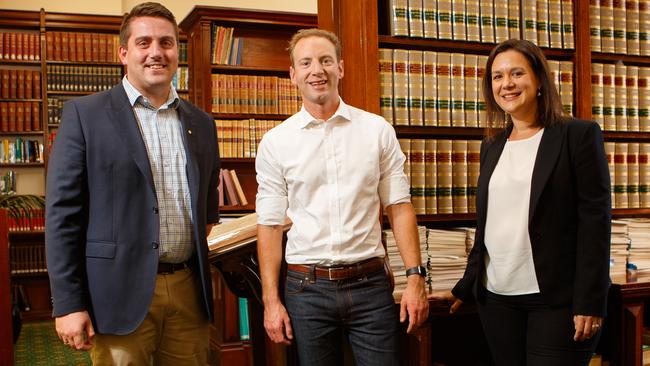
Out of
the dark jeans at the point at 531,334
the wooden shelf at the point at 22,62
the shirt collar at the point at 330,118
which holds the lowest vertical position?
the dark jeans at the point at 531,334

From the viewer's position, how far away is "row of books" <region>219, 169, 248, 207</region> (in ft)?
18.9

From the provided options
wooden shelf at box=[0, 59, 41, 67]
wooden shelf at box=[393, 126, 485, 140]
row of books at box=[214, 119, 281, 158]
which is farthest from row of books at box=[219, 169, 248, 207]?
wooden shelf at box=[393, 126, 485, 140]

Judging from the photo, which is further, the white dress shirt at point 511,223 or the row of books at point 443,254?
the row of books at point 443,254

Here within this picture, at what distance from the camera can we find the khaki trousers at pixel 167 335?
6.25ft

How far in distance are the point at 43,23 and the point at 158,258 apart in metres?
5.79

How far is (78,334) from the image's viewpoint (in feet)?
5.96

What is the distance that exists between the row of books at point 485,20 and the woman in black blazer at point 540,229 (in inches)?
35.9

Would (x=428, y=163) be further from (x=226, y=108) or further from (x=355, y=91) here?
(x=226, y=108)

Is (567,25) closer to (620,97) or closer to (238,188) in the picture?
(620,97)

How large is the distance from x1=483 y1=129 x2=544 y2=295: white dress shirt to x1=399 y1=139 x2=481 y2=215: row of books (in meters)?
0.89

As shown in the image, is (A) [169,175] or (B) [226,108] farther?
(B) [226,108]

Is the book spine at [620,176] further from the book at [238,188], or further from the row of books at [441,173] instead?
the book at [238,188]

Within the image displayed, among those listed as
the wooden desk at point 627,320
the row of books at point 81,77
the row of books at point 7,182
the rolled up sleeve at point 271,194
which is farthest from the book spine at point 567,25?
the row of books at point 7,182

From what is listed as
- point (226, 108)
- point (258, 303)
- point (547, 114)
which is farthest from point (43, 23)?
point (547, 114)
